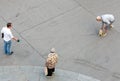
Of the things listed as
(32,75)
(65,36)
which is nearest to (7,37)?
(32,75)

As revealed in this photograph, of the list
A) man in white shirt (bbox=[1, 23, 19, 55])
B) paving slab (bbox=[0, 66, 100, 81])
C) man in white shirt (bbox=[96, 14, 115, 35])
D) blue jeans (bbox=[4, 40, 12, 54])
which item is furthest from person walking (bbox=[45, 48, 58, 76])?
man in white shirt (bbox=[96, 14, 115, 35])

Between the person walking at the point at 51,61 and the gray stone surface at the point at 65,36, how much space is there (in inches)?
18.7

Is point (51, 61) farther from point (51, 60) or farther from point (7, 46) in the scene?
point (7, 46)

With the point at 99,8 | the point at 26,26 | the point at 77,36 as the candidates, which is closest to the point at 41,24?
the point at 26,26

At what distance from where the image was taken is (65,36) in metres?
15.5

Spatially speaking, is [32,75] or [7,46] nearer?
[32,75]

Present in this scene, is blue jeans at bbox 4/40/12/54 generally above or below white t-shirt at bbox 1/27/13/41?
below

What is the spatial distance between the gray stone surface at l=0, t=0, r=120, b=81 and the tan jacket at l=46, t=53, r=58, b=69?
2.60ft

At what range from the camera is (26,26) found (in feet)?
52.1

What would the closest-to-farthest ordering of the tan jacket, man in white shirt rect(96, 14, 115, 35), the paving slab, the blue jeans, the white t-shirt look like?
1. the tan jacket
2. the paving slab
3. the white t-shirt
4. the blue jeans
5. man in white shirt rect(96, 14, 115, 35)

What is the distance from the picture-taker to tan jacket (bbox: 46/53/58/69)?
42.4 feet

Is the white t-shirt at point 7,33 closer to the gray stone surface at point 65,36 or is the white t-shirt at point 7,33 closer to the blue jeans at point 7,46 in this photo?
the blue jeans at point 7,46

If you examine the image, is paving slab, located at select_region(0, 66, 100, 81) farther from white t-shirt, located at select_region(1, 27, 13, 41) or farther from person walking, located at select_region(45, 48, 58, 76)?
white t-shirt, located at select_region(1, 27, 13, 41)

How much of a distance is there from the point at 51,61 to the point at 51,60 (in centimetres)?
6
